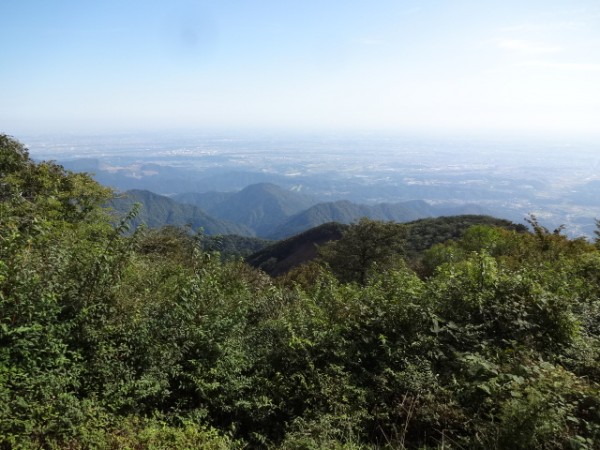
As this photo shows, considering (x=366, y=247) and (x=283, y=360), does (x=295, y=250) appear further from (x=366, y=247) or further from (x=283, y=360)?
(x=283, y=360)

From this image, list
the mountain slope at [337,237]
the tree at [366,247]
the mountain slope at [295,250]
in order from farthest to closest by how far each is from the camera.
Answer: the mountain slope at [295,250] → the mountain slope at [337,237] → the tree at [366,247]

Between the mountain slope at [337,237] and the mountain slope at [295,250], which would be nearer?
the mountain slope at [337,237]

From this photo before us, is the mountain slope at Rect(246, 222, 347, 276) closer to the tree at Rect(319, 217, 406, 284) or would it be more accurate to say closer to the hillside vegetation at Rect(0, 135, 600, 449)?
the tree at Rect(319, 217, 406, 284)

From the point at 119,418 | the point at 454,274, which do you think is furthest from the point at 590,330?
the point at 119,418

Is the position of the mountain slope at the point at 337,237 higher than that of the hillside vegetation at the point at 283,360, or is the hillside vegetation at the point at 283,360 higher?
the hillside vegetation at the point at 283,360

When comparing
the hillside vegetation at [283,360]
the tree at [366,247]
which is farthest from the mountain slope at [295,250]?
the hillside vegetation at [283,360]

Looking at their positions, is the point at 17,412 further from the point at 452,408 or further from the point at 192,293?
the point at 452,408

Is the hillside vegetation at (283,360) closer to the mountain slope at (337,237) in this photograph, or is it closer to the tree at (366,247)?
the tree at (366,247)

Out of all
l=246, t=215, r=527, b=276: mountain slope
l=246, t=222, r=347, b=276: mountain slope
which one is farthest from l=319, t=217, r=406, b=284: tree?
l=246, t=222, r=347, b=276: mountain slope
